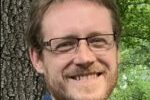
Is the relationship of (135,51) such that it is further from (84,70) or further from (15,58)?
(84,70)

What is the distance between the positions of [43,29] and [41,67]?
0.61 feet

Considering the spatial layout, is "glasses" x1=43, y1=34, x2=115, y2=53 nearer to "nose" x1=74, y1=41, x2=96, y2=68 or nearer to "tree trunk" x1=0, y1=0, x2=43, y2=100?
"nose" x1=74, y1=41, x2=96, y2=68

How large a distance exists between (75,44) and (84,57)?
80mm

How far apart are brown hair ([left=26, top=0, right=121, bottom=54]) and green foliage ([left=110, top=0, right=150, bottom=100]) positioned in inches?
146

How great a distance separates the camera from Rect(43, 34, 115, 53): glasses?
2.05m

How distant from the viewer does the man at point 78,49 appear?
6.72ft

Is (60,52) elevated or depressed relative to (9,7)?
depressed

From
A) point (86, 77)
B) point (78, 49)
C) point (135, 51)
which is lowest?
point (135, 51)

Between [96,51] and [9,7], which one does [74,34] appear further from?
[9,7]

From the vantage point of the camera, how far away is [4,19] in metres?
3.53

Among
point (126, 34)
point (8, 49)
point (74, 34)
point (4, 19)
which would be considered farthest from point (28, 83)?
point (126, 34)

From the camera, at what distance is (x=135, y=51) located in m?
10.8

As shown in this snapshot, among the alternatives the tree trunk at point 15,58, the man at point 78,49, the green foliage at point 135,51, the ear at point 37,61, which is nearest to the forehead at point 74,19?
the man at point 78,49

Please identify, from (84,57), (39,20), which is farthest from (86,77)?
(39,20)
